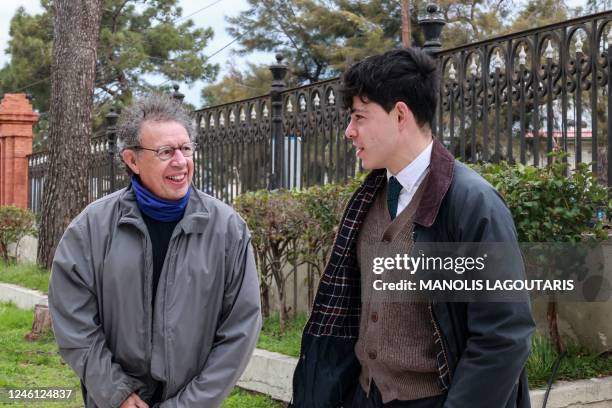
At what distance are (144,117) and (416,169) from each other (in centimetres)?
118

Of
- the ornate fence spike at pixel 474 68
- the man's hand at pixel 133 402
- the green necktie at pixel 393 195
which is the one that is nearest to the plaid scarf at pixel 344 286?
the green necktie at pixel 393 195

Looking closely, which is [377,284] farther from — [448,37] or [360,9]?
[360,9]

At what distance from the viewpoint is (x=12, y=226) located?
1391 centimetres

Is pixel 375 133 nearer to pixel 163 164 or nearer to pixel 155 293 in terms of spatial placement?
pixel 163 164

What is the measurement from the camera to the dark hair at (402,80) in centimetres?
255

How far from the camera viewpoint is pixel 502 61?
5988 mm

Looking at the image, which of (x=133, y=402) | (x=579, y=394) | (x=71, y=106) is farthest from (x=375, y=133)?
(x=71, y=106)

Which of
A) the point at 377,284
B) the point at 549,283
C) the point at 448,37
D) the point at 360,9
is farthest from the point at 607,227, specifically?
the point at 360,9

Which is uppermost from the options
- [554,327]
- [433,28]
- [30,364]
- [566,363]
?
[433,28]

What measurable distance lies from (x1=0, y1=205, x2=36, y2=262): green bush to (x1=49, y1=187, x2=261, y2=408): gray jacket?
11.5 metres

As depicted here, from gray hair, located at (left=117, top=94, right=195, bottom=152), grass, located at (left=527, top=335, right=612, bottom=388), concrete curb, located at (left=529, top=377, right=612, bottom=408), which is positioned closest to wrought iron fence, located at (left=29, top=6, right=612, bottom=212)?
grass, located at (left=527, top=335, right=612, bottom=388)

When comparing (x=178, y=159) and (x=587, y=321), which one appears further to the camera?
(x=587, y=321)

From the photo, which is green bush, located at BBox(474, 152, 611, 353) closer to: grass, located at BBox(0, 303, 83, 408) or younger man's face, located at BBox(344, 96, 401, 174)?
younger man's face, located at BBox(344, 96, 401, 174)

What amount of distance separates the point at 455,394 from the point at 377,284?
1.50 feet
